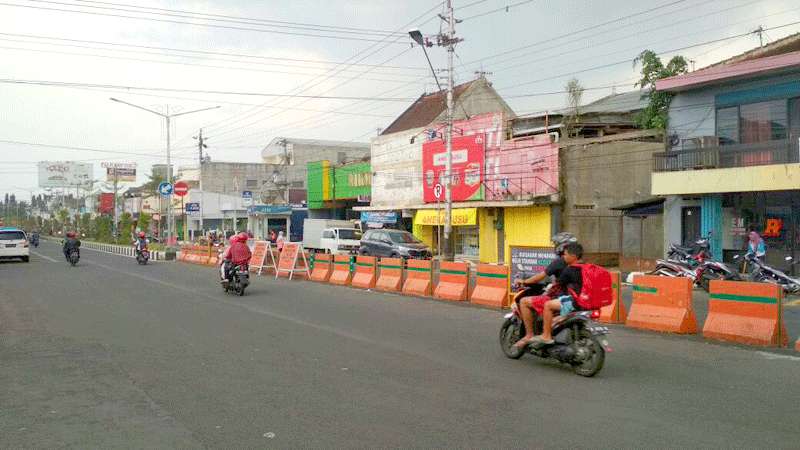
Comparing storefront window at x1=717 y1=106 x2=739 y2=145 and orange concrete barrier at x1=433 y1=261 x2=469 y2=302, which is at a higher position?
storefront window at x1=717 y1=106 x2=739 y2=145

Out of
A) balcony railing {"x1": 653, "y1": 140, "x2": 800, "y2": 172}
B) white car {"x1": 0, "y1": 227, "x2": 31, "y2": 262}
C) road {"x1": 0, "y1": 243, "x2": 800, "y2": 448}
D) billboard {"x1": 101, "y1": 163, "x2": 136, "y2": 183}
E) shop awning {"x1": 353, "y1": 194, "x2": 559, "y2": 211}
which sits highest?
billboard {"x1": 101, "y1": 163, "x2": 136, "y2": 183}

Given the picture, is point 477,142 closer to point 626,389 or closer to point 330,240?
point 330,240

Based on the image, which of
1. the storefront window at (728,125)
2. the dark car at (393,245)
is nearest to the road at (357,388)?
the storefront window at (728,125)

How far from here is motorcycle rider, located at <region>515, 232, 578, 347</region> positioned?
820 centimetres

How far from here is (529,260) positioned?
48.4 feet

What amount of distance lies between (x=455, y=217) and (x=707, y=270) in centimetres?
1769

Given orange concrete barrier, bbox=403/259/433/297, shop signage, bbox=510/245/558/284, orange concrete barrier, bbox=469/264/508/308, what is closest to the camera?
shop signage, bbox=510/245/558/284

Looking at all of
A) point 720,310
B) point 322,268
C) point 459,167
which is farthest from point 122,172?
point 720,310

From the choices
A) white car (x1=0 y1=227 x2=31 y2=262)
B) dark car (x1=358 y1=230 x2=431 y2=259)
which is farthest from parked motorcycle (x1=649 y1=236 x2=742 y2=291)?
white car (x1=0 y1=227 x2=31 y2=262)

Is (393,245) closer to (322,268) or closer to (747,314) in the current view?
(322,268)

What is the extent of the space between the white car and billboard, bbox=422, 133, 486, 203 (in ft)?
64.1

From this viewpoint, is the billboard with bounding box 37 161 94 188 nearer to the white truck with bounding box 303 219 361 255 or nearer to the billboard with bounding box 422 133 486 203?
the white truck with bounding box 303 219 361 255

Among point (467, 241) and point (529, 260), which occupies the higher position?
point (529, 260)

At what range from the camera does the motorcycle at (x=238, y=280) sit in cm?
1767
